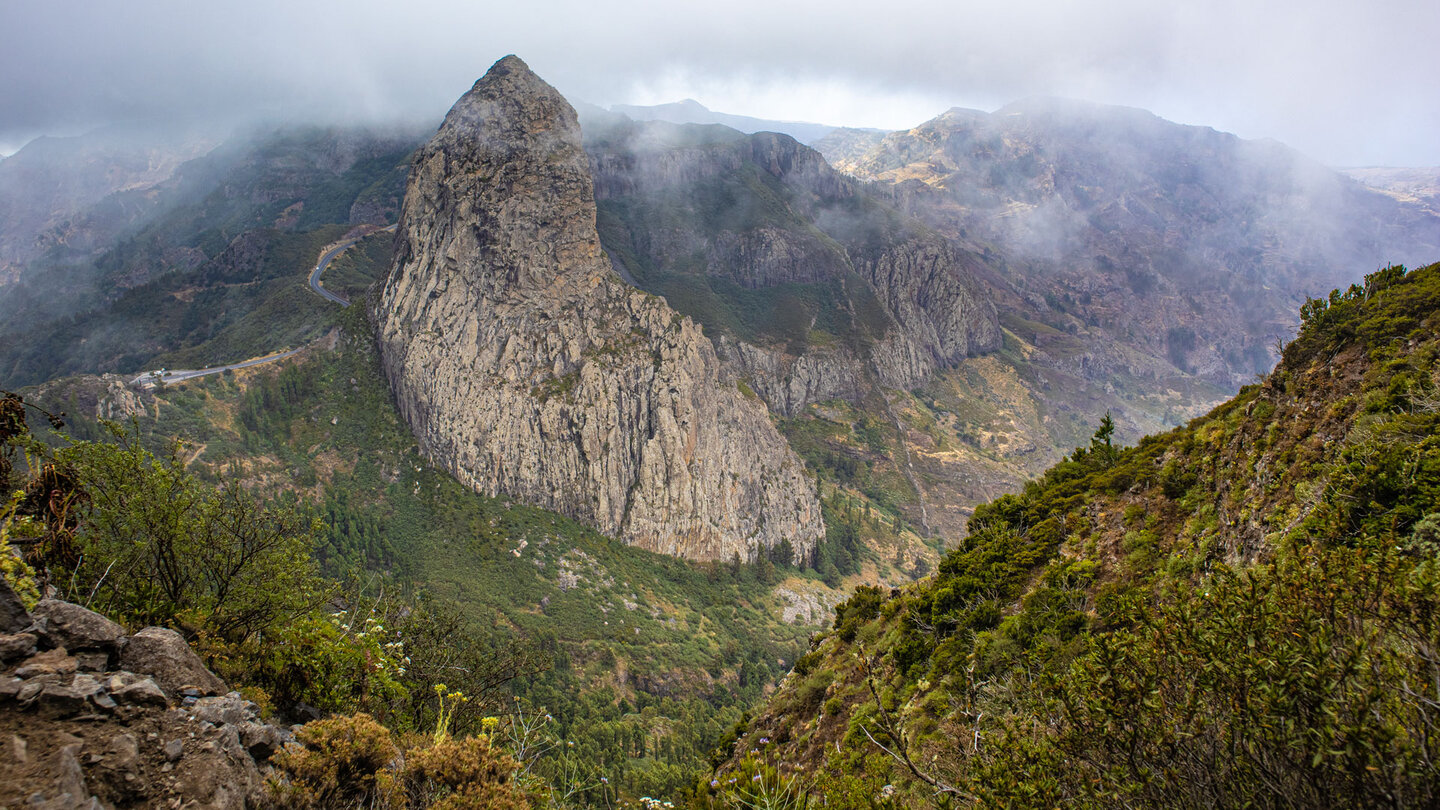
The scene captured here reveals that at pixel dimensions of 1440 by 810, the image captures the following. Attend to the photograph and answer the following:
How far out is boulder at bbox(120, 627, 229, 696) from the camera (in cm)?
942

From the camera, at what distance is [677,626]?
318ft

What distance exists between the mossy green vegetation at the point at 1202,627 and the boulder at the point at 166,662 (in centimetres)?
984

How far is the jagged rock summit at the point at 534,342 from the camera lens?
101m

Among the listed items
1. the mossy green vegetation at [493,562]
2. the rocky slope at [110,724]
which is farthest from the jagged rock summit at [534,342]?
the rocky slope at [110,724]

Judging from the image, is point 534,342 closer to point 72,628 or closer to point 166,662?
point 166,662

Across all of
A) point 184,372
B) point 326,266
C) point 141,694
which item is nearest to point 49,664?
point 141,694

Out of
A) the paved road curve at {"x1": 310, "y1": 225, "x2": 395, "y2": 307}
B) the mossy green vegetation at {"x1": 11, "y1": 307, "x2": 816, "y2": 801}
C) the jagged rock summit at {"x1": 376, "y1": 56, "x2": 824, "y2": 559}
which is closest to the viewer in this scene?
the mossy green vegetation at {"x1": 11, "y1": 307, "x2": 816, "y2": 801}

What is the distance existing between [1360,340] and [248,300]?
185m

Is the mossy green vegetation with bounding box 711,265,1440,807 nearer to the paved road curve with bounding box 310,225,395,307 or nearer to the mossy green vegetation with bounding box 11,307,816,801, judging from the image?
the mossy green vegetation with bounding box 11,307,816,801

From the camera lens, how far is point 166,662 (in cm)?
971

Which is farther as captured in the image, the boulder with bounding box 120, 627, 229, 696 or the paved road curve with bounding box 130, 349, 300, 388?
the paved road curve with bounding box 130, 349, 300, 388

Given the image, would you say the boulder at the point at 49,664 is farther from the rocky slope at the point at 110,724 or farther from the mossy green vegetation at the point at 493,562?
the mossy green vegetation at the point at 493,562

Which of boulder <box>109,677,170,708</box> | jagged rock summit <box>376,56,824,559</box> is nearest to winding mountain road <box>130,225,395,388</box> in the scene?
jagged rock summit <box>376,56,824,559</box>

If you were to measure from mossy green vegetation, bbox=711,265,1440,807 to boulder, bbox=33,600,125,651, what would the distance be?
1086 cm
